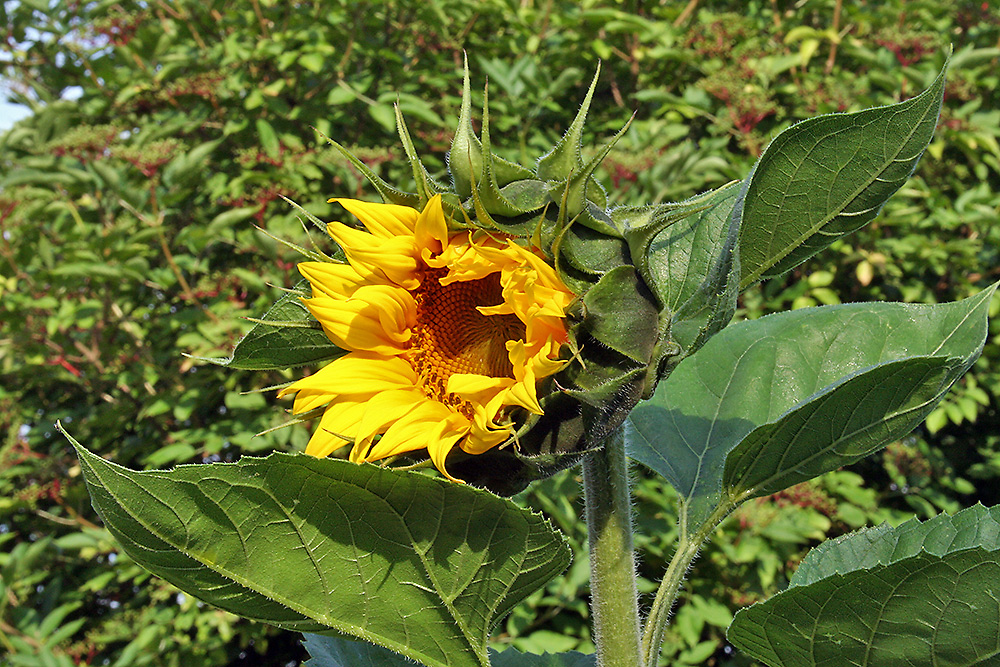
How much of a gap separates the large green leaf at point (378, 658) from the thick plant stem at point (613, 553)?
0.19m

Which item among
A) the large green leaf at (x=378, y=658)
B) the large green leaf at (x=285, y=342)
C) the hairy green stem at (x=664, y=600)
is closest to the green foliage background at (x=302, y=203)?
the large green leaf at (x=378, y=658)

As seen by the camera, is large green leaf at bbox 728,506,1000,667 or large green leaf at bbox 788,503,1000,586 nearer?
large green leaf at bbox 728,506,1000,667

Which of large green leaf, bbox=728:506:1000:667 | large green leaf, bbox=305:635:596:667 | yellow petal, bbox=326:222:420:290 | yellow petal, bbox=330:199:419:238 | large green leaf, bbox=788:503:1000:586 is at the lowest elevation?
large green leaf, bbox=305:635:596:667

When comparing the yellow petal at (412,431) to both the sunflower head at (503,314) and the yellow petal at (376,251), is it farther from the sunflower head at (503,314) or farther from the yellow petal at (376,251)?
the yellow petal at (376,251)

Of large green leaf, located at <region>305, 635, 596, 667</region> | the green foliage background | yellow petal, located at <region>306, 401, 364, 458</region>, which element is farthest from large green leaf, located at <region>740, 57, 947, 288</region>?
the green foliage background

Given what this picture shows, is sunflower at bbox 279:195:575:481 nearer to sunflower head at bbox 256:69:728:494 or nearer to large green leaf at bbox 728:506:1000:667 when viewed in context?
sunflower head at bbox 256:69:728:494

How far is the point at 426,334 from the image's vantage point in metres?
0.76

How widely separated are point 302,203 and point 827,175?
246 centimetres

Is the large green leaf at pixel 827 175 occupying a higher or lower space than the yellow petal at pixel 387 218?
higher

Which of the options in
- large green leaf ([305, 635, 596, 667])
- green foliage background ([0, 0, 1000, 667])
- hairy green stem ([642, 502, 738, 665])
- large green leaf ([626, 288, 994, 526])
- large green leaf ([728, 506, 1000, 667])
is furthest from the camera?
green foliage background ([0, 0, 1000, 667])

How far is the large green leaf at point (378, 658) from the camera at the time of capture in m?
0.92

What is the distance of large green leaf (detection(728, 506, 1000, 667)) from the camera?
1.87 ft

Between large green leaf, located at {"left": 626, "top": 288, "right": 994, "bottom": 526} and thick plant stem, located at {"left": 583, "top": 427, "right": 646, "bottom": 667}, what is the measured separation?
105mm

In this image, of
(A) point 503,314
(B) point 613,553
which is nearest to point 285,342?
(A) point 503,314
